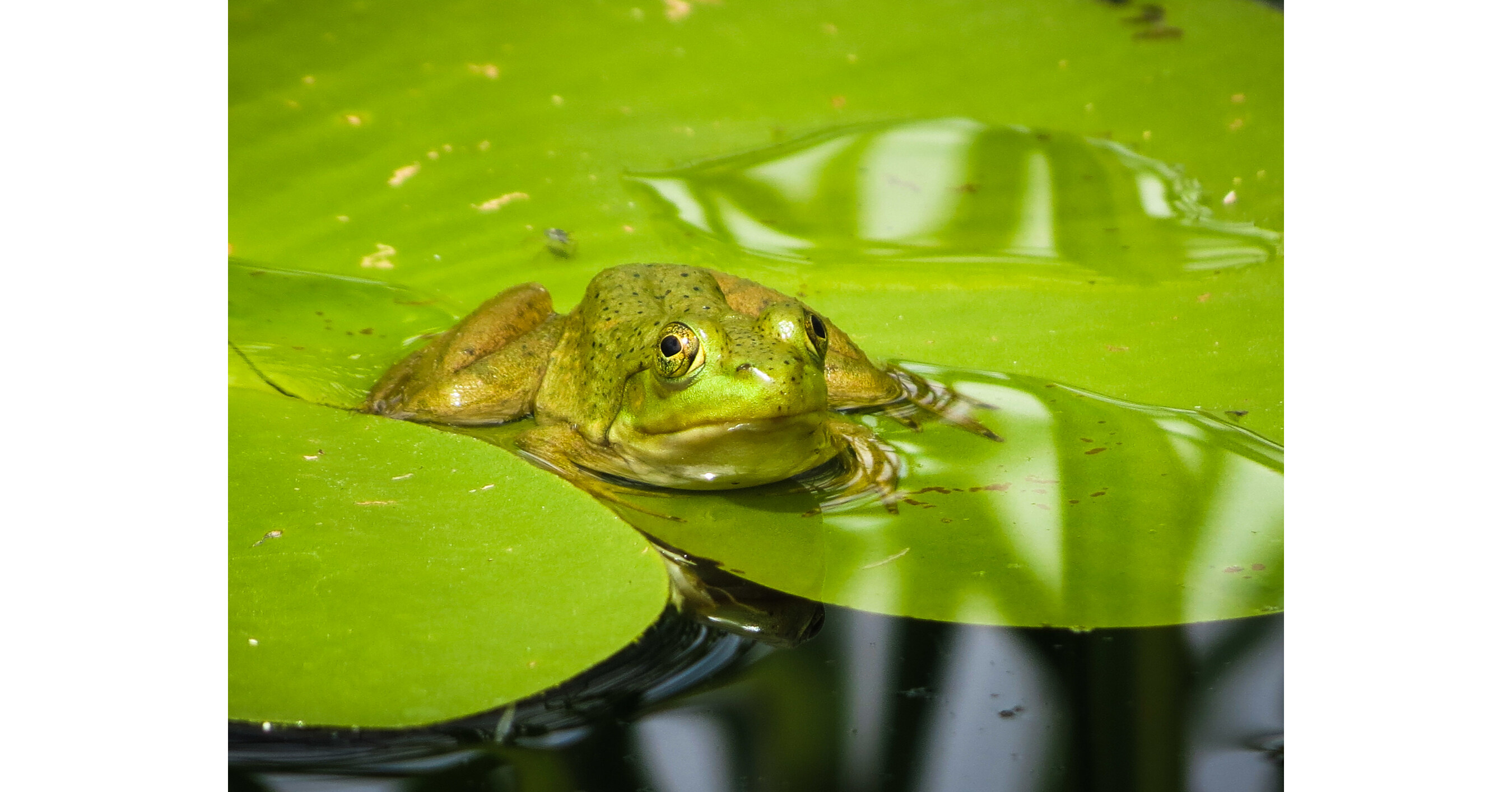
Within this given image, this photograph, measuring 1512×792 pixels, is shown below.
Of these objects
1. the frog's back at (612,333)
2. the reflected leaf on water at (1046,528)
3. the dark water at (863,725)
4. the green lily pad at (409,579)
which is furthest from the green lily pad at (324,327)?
the dark water at (863,725)

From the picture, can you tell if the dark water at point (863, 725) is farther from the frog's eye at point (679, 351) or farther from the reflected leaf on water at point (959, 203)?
the reflected leaf on water at point (959, 203)

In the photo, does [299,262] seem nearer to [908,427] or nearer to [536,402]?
[536,402]

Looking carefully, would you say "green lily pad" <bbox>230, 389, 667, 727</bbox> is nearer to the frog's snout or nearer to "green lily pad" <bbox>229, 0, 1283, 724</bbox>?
"green lily pad" <bbox>229, 0, 1283, 724</bbox>

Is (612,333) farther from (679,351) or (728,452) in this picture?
(728,452)

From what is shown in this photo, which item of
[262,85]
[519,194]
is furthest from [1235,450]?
[262,85]

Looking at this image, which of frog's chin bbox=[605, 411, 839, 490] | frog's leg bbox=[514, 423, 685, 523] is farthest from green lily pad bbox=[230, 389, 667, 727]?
frog's chin bbox=[605, 411, 839, 490]

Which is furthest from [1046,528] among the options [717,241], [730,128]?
[730,128]
